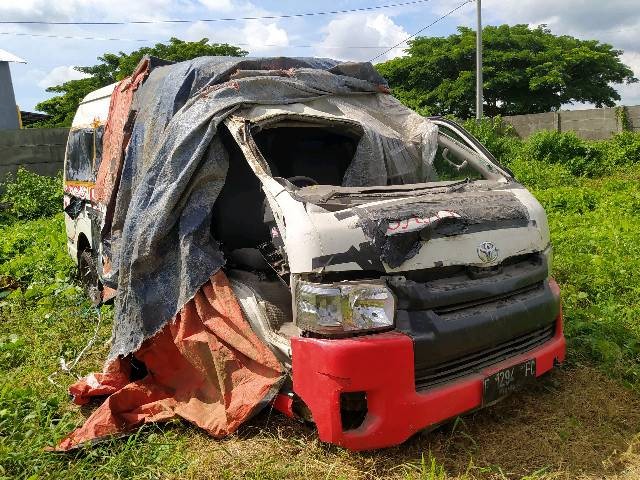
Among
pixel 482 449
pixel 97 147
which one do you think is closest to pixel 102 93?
pixel 97 147

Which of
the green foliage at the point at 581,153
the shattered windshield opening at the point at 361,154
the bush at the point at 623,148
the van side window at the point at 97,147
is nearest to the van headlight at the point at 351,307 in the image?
the shattered windshield opening at the point at 361,154

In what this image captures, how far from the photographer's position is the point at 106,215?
4414 millimetres

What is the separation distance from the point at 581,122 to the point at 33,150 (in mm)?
13987

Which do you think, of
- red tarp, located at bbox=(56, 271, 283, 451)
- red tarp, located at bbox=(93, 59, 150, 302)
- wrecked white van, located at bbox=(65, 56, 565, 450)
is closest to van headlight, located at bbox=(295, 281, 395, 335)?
wrecked white van, located at bbox=(65, 56, 565, 450)

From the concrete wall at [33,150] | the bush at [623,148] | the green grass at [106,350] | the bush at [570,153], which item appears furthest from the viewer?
the bush at [570,153]

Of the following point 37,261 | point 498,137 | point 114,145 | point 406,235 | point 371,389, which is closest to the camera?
point 371,389

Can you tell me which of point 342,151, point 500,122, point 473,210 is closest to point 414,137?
point 342,151

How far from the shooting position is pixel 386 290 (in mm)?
2762

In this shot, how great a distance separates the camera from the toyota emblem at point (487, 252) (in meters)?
3.01

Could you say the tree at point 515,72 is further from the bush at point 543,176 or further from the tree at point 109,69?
the bush at point 543,176

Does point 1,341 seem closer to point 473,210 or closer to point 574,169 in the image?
point 473,210

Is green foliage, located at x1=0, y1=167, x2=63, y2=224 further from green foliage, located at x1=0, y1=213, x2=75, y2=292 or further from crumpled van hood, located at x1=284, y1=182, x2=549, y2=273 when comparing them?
crumpled van hood, located at x1=284, y1=182, x2=549, y2=273

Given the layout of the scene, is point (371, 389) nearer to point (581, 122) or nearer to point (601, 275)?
point (601, 275)

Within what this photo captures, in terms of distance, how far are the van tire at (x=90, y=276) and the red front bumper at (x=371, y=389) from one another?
11.2 ft
